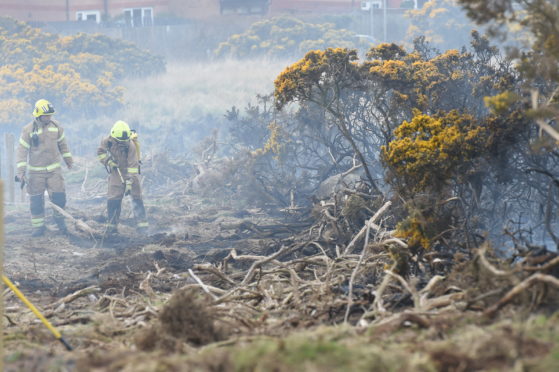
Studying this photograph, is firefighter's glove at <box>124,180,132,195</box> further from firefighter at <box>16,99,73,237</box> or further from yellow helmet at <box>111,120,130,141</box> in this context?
firefighter at <box>16,99,73,237</box>

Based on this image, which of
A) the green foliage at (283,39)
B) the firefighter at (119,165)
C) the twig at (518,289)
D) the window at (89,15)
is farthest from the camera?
the window at (89,15)

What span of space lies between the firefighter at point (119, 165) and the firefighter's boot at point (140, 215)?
6 cm

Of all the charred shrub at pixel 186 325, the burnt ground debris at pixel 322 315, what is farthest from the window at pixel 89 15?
the charred shrub at pixel 186 325

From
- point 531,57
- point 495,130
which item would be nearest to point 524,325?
point 531,57

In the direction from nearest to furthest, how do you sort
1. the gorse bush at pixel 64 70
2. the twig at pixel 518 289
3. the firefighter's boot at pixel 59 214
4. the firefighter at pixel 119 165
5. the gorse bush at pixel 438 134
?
the twig at pixel 518 289 → the gorse bush at pixel 438 134 → the firefighter at pixel 119 165 → the firefighter's boot at pixel 59 214 → the gorse bush at pixel 64 70

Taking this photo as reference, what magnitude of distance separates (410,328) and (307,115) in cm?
1145

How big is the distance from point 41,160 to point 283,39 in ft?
87.8

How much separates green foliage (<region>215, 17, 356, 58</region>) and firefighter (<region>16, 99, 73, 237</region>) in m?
25.8

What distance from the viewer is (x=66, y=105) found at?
1283 inches

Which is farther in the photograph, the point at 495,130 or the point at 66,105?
the point at 66,105

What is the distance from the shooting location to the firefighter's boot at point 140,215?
1375 centimetres

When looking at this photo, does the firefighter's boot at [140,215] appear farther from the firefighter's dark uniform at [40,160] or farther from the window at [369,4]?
the window at [369,4]

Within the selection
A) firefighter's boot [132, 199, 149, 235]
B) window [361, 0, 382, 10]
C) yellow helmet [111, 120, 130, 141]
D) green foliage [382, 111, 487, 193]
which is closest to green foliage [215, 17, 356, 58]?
window [361, 0, 382, 10]

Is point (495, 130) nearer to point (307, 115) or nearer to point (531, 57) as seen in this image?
point (531, 57)
